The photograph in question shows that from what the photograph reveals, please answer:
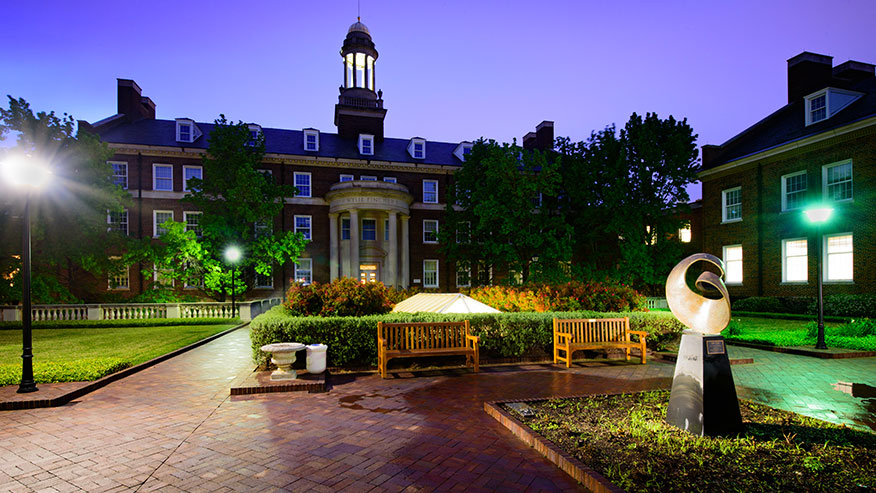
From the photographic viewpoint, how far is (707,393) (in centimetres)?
514

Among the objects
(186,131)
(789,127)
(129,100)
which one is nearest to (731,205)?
(789,127)

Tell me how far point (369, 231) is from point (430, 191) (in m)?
6.37

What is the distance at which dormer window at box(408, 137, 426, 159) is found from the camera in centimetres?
3894

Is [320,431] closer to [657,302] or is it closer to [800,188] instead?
[800,188]

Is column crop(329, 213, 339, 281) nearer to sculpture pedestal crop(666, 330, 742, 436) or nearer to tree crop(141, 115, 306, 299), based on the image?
tree crop(141, 115, 306, 299)

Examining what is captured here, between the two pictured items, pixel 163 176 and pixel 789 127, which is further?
pixel 163 176

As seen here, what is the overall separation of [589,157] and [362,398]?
3025cm

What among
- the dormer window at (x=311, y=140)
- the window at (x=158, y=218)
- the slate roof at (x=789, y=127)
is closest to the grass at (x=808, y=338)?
the slate roof at (x=789, y=127)

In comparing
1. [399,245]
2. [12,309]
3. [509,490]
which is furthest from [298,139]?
[509,490]

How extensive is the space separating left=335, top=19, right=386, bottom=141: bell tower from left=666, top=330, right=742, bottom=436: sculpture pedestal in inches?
1470

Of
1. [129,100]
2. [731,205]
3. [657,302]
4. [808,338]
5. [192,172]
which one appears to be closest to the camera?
[808,338]

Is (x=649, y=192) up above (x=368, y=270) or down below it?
above

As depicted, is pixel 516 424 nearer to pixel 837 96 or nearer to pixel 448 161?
pixel 837 96

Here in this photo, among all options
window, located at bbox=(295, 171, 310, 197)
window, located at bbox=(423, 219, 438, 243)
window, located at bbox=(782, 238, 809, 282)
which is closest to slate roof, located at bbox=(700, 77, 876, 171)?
window, located at bbox=(782, 238, 809, 282)
